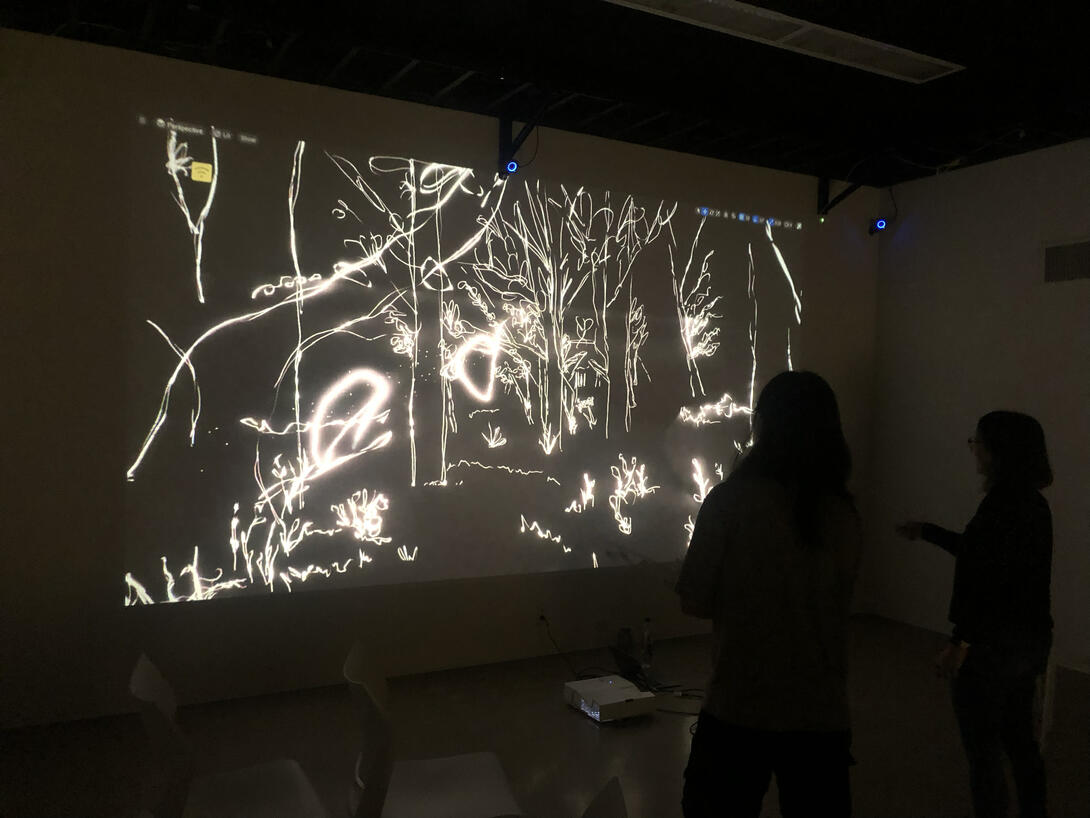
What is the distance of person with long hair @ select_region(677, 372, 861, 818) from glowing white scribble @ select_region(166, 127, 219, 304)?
9.03 feet

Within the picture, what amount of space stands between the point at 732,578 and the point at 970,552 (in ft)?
3.45

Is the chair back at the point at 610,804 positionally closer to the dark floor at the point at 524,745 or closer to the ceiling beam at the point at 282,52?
the dark floor at the point at 524,745

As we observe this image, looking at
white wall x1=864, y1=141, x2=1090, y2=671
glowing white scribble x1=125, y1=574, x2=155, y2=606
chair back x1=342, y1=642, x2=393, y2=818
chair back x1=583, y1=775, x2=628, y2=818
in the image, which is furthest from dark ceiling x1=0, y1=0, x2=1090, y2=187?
chair back x1=583, y1=775, x2=628, y2=818

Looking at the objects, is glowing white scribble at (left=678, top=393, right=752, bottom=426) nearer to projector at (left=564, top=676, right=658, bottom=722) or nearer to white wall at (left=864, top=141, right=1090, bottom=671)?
white wall at (left=864, top=141, right=1090, bottom=671)

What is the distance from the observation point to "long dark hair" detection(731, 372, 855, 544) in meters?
1.53

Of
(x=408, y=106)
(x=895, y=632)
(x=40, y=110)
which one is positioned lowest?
(x=895, y=632)

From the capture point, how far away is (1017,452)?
2.21 meters

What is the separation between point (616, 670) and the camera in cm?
413

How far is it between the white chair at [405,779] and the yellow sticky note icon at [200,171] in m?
2.30

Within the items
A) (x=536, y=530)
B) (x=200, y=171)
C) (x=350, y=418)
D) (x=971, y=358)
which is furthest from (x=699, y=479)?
(x=200, y=171)

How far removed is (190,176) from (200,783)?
2490mm

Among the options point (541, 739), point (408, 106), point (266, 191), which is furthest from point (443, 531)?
point (408, 106)

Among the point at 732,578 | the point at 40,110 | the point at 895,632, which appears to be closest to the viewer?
the point at 732,578

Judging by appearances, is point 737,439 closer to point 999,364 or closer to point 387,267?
point 999,364
